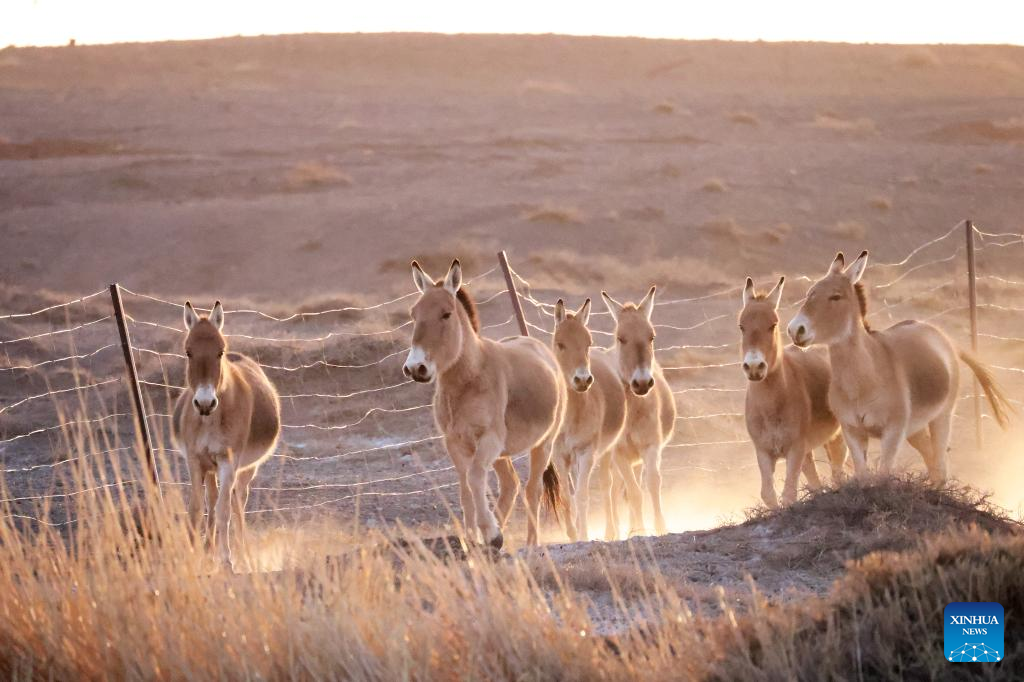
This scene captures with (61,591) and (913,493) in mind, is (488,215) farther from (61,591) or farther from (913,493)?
(61,591)

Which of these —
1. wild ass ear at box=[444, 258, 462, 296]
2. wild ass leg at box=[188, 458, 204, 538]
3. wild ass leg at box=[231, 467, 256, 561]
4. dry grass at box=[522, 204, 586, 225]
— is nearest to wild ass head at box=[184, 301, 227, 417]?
wild ass leg at box=[188, 458, 204, 538]

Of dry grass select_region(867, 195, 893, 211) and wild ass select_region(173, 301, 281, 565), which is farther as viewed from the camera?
dry grass select_region(867, 195, 893, 211)

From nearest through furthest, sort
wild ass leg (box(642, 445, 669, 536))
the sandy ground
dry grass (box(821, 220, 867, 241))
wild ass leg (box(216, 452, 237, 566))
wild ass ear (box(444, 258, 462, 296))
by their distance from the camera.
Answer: wild ass ear (box(444, 258, 462, 296)) < wild ass leg (box(216, 452, 237, 566)) < wild ass leg (box(642, 445, 669, 536)) < the sandy ground < dry grass (box(821, 220, 867, 241))

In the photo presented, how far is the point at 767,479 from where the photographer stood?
10844 millimetres

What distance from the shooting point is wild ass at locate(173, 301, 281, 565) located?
32.1 feet

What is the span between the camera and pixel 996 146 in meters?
49.7

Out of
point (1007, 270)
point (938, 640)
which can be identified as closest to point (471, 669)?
point (938, 640)

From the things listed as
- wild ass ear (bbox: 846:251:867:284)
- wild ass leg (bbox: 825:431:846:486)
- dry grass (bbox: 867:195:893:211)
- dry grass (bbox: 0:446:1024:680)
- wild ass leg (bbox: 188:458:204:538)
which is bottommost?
dry grass (bbox: 0:446:1024:680)

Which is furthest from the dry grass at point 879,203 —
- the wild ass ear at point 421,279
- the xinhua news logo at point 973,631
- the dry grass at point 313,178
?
the xinhua news logo at point 973,631

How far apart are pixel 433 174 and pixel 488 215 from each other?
32.2 ft

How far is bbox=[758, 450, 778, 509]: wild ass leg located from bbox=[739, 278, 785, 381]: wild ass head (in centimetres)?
75

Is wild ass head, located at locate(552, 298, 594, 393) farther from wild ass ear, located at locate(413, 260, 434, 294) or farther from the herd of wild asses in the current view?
wild ass ear, located at locate(413, 260, 434, 294)

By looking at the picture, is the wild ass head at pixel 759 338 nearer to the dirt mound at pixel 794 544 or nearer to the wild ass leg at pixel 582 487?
the dirt mound at pixel 794 544

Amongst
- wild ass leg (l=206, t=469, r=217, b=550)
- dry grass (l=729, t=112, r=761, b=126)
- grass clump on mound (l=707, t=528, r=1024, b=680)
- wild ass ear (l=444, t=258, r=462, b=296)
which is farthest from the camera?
dry grass (l=729, t=112, r=761, b=126)
